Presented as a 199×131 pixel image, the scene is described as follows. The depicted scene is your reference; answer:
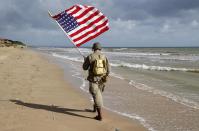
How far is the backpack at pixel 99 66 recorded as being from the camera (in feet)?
24.2

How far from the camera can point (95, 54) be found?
7465mm

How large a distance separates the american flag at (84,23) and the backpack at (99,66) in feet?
2.26

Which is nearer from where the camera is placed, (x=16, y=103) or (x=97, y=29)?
(x=97, y=29)

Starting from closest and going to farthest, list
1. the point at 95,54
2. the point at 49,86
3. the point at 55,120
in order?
the point at 55,120 → the point at 95,54 → the point at 49,86

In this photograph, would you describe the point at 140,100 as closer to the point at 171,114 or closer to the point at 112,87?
the point at 171,114

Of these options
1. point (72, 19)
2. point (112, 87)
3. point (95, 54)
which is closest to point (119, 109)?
point (95, 54)

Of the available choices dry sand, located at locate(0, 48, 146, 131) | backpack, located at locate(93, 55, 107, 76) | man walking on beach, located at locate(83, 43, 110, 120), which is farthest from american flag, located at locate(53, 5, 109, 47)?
dry sand, located at locate(0, 48, 146, 131)

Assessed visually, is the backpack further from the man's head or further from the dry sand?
the dry sand

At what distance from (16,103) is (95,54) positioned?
2491mm

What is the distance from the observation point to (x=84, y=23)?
26.0 feet

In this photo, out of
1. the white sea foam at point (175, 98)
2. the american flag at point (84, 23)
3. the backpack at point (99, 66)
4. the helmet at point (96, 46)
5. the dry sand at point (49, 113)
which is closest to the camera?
the dry sand at point (49, 113)

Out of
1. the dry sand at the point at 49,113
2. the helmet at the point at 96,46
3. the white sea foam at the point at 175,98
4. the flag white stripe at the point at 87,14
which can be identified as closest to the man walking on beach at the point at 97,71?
the helmet at the point at 96,46

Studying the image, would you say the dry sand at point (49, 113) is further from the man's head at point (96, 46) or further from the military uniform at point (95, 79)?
the man's head at point (96, 46)

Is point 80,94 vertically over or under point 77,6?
under
